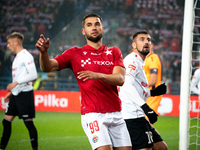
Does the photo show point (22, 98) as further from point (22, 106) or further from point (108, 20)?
point (108, 20)

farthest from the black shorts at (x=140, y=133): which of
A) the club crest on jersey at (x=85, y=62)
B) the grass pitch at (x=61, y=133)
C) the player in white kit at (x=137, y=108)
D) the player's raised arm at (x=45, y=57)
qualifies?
the grass pitch at (x=61, y=133)

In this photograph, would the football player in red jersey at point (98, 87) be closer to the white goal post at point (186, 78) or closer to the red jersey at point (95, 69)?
the red jersey at point (95, 69)

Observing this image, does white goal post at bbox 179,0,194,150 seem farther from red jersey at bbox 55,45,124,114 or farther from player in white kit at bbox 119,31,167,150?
red jersey at bbox 55,45,124,114

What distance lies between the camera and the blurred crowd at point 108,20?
56.1ft

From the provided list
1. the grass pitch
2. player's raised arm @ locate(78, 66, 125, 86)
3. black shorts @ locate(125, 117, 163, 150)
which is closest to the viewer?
player's raised arm @ locate(78, 66, 125, 86)

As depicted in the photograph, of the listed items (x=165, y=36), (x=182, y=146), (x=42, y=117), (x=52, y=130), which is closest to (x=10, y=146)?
(x=52, y=130)

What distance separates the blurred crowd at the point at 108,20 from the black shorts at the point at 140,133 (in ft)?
44.1

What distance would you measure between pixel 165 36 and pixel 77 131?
11535mm

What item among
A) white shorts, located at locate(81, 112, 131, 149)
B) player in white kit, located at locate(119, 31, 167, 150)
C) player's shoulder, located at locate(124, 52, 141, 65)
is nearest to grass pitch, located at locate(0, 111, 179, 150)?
player in white kit, located at locate(119, 31, 167, 150)

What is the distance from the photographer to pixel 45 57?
242 cm

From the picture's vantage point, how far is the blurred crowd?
17.1m

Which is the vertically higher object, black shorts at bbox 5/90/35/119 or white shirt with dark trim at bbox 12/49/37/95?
white shirt with dark trim at bbox 12/49/37/95

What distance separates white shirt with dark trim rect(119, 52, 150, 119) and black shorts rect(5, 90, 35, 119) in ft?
6.32

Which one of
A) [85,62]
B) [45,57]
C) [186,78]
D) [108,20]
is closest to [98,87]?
[85,62]
